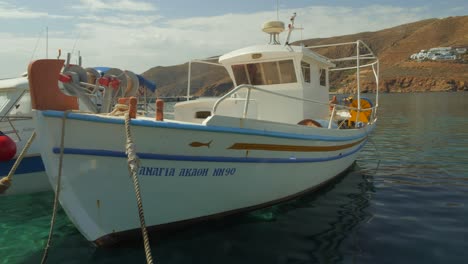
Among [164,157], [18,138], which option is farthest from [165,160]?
[18,138]

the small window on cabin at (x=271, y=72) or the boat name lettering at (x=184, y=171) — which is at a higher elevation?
the small window on cabin at (x=271, y=72)

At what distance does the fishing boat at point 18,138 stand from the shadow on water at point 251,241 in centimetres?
218

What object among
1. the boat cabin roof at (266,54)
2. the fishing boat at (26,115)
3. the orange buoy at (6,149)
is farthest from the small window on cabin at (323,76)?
the orange buoy at (6,149)

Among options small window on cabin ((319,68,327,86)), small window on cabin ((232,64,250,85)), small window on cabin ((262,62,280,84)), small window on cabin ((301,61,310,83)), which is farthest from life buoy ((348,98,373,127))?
small window on cabin ((232,64,250,85))

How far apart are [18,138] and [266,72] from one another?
6414 millimetres

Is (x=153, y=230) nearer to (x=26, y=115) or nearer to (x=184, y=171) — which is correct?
(x=184, y=171)

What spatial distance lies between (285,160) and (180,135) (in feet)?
7.39

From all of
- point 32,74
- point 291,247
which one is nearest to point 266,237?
point 291,247

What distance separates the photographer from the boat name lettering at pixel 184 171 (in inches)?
187

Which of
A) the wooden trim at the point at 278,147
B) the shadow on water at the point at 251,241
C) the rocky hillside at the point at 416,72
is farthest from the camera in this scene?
the rocky hillside at the point at 416,72

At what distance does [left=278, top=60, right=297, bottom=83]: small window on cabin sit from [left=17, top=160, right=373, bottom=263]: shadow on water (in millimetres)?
3132

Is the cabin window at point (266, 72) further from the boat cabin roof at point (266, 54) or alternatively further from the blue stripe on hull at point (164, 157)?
the blue stripe on hull at point (164, 157)

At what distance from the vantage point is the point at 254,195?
20.1 ft

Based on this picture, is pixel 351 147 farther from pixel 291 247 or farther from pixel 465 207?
pixel 291 247
